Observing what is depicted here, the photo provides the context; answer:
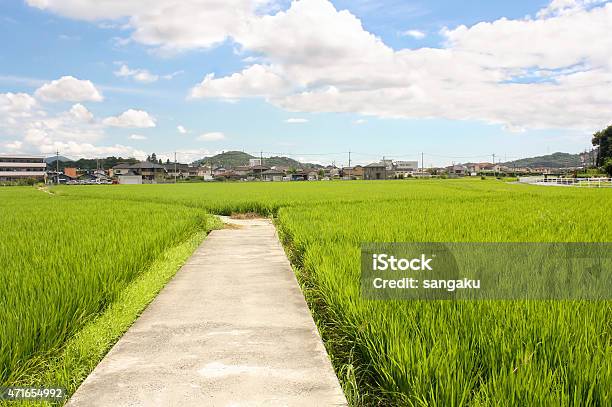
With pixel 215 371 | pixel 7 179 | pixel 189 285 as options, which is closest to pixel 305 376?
pixel 215 371

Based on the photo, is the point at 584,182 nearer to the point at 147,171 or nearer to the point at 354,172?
the point at 147,171

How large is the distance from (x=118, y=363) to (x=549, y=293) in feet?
11.1

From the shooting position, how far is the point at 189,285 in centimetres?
579

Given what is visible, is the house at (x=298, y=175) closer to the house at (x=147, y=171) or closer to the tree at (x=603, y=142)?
the house at (x=147, y=171)

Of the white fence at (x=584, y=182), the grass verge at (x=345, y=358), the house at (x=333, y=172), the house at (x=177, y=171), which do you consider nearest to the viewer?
the grass verge at (x=345, y=358)

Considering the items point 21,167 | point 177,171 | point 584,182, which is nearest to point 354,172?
point 177,171

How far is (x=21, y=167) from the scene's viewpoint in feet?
315

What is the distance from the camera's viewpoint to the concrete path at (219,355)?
2.71 metres

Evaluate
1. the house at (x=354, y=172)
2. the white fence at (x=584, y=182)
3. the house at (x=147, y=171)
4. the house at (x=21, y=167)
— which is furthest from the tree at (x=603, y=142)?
the house at (x=21, y=167)

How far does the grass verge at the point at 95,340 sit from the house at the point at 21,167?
101 m

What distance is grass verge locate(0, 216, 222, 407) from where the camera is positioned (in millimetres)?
3084

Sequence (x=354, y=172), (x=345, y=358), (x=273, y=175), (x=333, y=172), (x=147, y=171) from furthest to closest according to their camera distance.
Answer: (x=333, y=172) < (x=354, y=172) < (x=273, y=175) < (x=147, y=171) < (x=345, y=358)

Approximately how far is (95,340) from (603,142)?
288 feet

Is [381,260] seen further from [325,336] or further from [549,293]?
[549,293]
